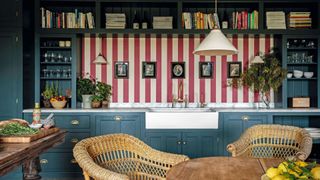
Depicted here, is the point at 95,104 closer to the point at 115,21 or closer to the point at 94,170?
the point at 115,21

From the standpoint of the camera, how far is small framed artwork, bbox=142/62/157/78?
5.25m

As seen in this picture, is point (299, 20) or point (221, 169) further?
point (299, 20)


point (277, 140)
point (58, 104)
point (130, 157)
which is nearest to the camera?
point (130, 157)

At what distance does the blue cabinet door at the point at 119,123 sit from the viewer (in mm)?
4574

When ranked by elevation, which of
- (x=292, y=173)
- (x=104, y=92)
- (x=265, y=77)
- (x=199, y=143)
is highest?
(x=265, y=77)

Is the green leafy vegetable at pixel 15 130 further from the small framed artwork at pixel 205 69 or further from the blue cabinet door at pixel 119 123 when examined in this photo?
the small framed artwork at pixel 205 69

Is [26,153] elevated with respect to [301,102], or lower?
lower

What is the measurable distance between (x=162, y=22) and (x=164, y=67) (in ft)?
2.42

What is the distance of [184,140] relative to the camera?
454 cm

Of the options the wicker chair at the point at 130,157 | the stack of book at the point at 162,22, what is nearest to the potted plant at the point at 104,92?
the stack of book at the point at 162,22

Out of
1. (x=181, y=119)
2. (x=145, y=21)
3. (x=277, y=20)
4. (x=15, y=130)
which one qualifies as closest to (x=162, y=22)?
(x=145, y=21)

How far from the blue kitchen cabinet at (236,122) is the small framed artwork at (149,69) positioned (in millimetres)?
1289

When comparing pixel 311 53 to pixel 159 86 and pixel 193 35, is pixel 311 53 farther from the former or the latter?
pixel 159 86

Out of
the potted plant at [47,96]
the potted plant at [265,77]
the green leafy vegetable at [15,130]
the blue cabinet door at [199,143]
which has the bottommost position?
the blue cabinet door at [199,143]
